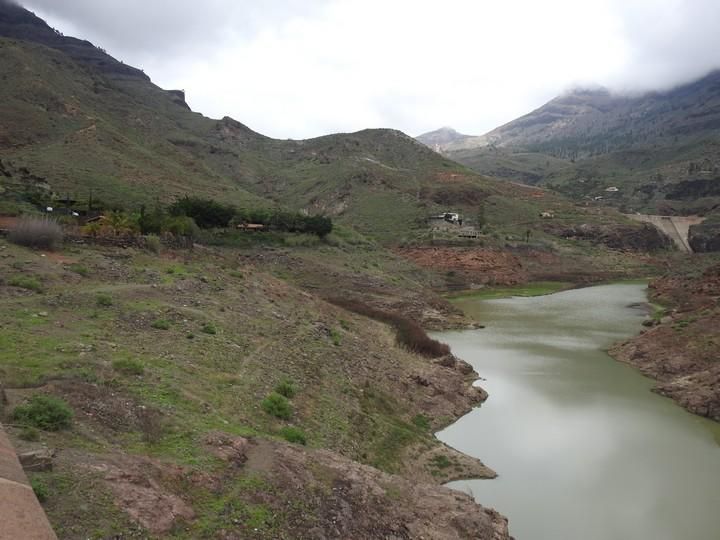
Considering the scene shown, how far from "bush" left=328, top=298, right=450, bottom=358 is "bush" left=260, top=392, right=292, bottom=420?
48.6ft

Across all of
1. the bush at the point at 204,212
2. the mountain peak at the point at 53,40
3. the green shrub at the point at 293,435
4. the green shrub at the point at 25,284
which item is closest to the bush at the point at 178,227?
the bush at the point at 204,212

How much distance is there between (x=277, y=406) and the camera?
1619cm

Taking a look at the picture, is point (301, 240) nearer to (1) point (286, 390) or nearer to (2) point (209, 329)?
(2) point (209, 329)

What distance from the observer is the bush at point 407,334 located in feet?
101

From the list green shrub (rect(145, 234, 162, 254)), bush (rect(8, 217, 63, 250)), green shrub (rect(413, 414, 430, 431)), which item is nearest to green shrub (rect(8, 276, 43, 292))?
bush (rect(8, 217, 63, 250))

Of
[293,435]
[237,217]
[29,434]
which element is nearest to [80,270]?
[293,435]

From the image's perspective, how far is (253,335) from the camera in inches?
887

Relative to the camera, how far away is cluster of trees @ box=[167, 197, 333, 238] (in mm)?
53344

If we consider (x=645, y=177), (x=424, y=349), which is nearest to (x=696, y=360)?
(x=424, y=349)

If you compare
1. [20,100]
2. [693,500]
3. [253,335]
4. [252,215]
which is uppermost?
[20,100]

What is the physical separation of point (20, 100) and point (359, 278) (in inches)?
2131

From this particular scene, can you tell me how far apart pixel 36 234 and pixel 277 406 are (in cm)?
1701

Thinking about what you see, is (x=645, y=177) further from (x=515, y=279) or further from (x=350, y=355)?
(x=350, y=355)

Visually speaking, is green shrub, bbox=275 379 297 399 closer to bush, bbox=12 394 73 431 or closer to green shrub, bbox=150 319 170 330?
green shrub, bbox=150 319 170 330
